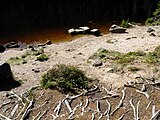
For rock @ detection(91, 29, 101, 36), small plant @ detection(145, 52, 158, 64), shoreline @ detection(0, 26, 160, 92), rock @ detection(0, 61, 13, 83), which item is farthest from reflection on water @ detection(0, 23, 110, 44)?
rock @ detection(0, 61, 13, 83)

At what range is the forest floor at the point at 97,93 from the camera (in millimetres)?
14039

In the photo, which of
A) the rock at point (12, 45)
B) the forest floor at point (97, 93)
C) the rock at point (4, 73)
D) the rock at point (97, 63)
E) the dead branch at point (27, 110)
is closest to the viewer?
the dead branch at point (27, 110)

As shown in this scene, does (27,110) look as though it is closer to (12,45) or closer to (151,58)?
(151,58)

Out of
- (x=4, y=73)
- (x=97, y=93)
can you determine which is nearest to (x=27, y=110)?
(x=97, y=93)

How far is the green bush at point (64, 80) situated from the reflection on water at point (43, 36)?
12947 millimetres

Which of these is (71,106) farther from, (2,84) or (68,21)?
(68,21)

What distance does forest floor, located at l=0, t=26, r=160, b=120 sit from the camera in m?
14.0

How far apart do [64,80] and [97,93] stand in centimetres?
150

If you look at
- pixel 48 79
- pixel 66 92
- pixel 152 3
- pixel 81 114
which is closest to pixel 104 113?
pixel 81 114

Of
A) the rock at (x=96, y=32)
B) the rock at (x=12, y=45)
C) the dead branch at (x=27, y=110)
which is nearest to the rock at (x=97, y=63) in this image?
the dead branch at (x=27, y=110)

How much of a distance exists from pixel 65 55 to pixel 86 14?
16.5m

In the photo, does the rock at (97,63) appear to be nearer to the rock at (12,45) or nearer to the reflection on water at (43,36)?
the rock at (12,45)

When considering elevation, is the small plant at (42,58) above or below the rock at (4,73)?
below

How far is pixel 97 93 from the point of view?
15633mm
